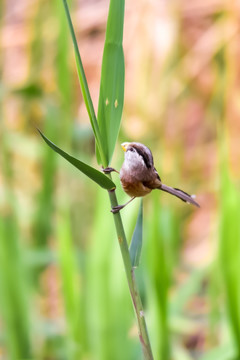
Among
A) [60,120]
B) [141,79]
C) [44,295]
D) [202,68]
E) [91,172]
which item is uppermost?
[202,68]

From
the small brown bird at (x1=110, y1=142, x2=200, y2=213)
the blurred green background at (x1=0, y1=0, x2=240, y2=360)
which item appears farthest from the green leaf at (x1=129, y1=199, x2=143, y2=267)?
the blurred green background at (x1=0, y1=0, x2=240, y2=360)

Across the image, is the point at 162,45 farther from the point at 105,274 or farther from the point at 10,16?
the point at 105,274

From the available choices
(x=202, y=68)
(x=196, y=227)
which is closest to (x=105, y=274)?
(x=202, y=68)

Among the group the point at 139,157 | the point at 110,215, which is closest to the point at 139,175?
the point at 139,157

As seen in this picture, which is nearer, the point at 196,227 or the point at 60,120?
the point at 60,120

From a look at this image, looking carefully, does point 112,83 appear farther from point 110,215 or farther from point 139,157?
point 110,215

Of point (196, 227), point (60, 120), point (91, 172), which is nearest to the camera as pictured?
point (91, 172)
